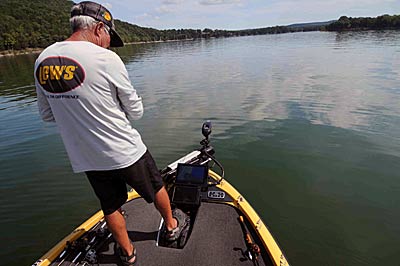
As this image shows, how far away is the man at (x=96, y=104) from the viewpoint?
1742mm

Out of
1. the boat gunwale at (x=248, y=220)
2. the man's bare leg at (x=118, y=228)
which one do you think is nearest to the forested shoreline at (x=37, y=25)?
the boat gunwale at (x=248, y=220)

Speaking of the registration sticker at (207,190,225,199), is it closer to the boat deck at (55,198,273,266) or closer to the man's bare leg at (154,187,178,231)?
the boat deck at (55,198,273,266)

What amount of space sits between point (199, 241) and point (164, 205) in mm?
672

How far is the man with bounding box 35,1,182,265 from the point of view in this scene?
1742 millimetres

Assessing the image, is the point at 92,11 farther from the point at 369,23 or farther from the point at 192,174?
the point at 369,23

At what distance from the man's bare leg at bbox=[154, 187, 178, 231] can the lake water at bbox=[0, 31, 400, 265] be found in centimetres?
218

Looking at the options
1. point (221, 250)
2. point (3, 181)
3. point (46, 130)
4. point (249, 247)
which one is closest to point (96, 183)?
point (221, 250)

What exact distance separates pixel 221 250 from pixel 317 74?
16.4m

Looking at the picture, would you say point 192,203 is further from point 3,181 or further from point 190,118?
point 190,118

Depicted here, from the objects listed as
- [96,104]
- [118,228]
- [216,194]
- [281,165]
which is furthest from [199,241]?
[281,165]

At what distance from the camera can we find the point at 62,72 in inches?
68.1

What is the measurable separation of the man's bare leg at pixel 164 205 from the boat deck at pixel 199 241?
0.91ft

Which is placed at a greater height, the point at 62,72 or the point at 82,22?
the point at 82,22

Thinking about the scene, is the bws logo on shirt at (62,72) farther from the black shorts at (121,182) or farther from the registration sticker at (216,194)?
the registration sticker at (216,194)
